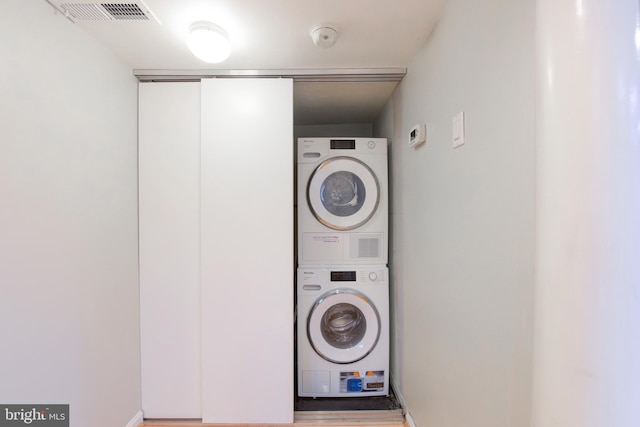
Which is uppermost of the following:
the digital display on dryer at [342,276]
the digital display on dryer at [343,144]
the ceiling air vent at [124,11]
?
the ceiling air vent at [124,11]

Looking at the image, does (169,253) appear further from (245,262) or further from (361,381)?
(361,381)

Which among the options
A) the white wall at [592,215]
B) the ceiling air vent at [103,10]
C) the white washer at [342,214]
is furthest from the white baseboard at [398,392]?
the ceiling air vent at [103,10]

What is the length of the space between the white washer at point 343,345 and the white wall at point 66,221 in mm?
1122

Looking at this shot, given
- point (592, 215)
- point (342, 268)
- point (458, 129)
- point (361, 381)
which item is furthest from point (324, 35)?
point (361, 381)

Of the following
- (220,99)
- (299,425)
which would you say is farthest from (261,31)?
(299,425)

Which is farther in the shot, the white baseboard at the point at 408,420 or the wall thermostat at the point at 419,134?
the white baseboard at the point at 408,420

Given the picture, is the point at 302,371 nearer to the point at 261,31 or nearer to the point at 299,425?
the point at 299,425

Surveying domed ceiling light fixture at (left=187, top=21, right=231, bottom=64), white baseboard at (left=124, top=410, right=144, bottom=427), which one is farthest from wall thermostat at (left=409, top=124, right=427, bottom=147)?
white baseboard at (left=124, top=410, right=144, bottom=427)

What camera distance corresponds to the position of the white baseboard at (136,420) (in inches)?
64.8

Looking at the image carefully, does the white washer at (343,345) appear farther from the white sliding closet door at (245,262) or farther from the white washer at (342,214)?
the white sliding closet door at (245,262)

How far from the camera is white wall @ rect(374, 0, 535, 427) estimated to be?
78 centimetres

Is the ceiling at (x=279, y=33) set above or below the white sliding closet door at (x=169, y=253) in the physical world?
above

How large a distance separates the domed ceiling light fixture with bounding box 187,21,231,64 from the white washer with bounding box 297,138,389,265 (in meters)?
0.82

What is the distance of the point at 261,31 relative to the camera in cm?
141
